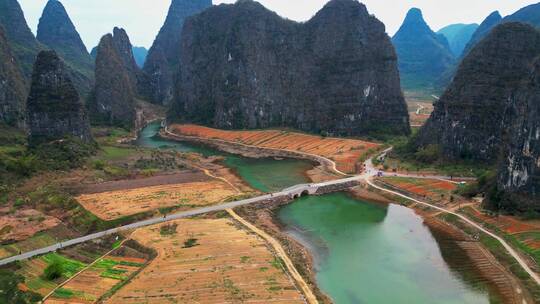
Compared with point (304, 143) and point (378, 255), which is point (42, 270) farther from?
point (304, 143)

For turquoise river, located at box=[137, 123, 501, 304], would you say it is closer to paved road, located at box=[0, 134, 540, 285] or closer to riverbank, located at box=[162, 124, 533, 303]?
riverbank, located at box=[162, 124, 533, 303]

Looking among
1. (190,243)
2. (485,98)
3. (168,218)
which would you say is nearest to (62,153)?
(168,218)

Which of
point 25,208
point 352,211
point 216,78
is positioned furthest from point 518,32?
point 216,78

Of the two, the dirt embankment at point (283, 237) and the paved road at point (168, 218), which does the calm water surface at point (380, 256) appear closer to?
the dirt embankment at point (283, 237)

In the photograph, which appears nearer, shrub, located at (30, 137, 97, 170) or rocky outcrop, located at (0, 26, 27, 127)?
shrub, located at (30, 137, 97, 170)

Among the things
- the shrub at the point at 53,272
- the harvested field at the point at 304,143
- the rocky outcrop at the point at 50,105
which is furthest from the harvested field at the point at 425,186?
the rocky outcrop at the point at 50,105

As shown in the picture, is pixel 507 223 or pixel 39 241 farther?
pixel 507 223

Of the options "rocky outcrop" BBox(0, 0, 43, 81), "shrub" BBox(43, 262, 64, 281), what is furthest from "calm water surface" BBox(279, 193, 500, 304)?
"rocky outcrop" BBox(0, 0, 43, 81)
